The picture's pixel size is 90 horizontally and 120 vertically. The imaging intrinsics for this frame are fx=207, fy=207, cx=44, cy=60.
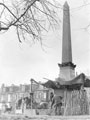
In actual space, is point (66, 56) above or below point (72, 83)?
above

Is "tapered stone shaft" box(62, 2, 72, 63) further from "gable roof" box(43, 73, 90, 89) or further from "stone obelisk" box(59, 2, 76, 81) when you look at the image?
"gable roof" box(43, 73, 90, 89)

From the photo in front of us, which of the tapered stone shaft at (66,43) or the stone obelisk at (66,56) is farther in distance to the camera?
the tapered stone shaft at (66,43)

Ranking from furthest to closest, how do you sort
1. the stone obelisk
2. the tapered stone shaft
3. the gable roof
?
the tapered stone shaft < the stone obelisk < the gable roof

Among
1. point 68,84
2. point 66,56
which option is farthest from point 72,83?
point 66,56

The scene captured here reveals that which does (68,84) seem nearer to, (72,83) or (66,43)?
(72,83)

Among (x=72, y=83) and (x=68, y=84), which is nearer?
(x=72, y=83)

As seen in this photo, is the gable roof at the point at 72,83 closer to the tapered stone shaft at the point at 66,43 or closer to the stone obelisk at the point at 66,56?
the stone obelisk at the point at 66,56

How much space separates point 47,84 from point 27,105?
2.33m

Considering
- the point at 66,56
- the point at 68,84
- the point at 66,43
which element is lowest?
the point at 68,84

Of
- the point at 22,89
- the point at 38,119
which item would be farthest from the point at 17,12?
the point at 22,89

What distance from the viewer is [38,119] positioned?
18.7 ft

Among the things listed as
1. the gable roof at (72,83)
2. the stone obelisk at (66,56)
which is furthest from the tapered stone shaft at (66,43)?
the gable roof at (72,83)

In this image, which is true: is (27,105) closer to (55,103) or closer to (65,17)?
(55,103)

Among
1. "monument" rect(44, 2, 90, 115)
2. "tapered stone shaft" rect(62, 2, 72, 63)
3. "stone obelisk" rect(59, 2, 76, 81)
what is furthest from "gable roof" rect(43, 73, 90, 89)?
"tapered stone shaft" rect(62, 2, 72, 63)
